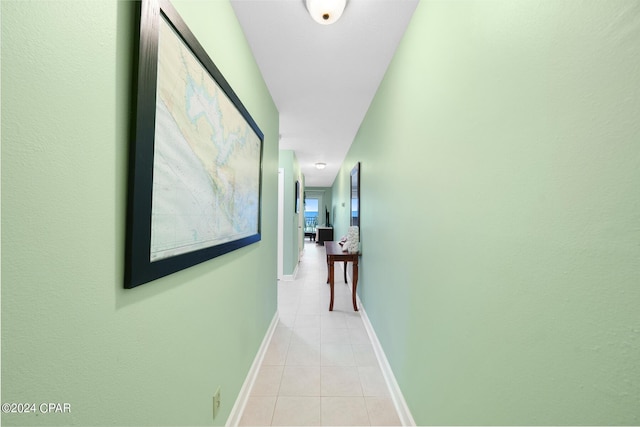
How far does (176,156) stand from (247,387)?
161 cm

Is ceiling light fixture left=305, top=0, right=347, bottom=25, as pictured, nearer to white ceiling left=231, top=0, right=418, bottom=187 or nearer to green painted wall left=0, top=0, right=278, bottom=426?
white ceiling left=231, top=0, right=418, bottom=187

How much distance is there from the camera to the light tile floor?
1.48m

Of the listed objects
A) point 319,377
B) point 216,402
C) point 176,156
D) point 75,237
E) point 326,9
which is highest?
point 326,9

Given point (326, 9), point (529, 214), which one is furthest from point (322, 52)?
Answer: point (529, 214)

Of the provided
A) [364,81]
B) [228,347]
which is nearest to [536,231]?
[228,347]

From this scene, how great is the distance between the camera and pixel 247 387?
1.62 m

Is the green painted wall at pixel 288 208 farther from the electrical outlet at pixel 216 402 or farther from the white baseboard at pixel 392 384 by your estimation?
the electrical outlet at pixel 216 402

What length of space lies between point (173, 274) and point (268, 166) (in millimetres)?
1655

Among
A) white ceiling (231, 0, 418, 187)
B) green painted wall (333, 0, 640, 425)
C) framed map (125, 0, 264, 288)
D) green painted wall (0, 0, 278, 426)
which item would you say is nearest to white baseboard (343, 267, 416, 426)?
green painted wall (333, 0, 640, 425)

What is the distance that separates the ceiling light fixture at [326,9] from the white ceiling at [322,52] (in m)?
0.07

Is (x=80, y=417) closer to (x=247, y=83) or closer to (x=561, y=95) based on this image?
(x=561, y=95)

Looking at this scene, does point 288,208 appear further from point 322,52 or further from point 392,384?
point 392,384

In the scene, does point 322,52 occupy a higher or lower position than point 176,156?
higher

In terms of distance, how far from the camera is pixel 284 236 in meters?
4.32
